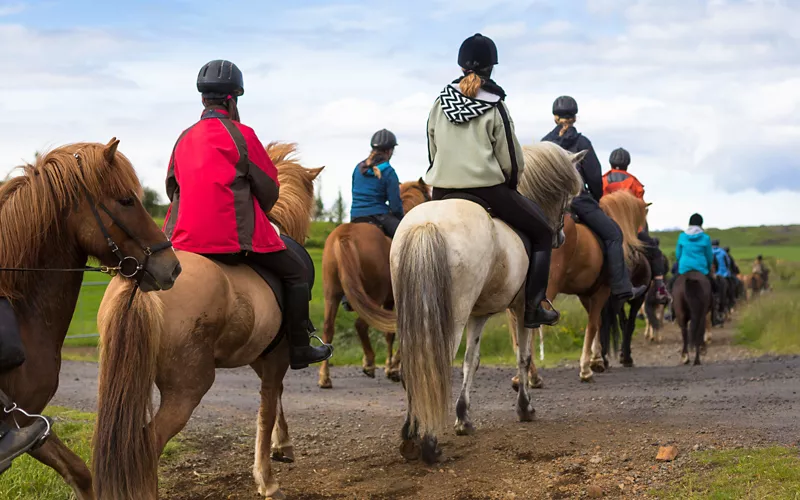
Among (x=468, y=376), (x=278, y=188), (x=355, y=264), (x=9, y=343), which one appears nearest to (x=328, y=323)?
(x=355, y=264)

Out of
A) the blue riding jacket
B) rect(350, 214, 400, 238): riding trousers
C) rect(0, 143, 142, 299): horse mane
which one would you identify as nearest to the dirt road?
rect(350, 214, 400, 238): riding trousers

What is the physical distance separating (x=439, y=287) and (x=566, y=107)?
174 inches

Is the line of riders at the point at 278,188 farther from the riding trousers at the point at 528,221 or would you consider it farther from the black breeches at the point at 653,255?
the black breeches at the point at 653,255

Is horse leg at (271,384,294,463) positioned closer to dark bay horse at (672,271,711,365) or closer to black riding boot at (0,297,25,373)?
black riding boot at (0,297,25,373)

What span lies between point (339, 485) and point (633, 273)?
843 centimetres

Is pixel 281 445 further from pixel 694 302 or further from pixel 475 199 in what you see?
pixel 694 302

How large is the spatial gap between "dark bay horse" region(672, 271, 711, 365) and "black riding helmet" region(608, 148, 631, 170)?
2324 millimetres

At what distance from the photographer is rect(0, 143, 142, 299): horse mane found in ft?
13.5

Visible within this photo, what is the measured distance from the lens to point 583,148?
980 centimetres

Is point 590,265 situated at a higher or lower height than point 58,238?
lower

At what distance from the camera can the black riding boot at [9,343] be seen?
3.96 m

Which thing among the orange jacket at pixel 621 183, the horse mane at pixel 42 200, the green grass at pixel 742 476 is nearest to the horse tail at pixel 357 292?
the green grass at pixel 742 476

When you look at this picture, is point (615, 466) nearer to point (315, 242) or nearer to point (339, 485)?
point (339, 485)

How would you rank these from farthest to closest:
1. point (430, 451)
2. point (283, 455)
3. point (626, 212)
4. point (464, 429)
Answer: point (626, 212) < point (464, 429) < point (283, 455) < point (430, 451)
